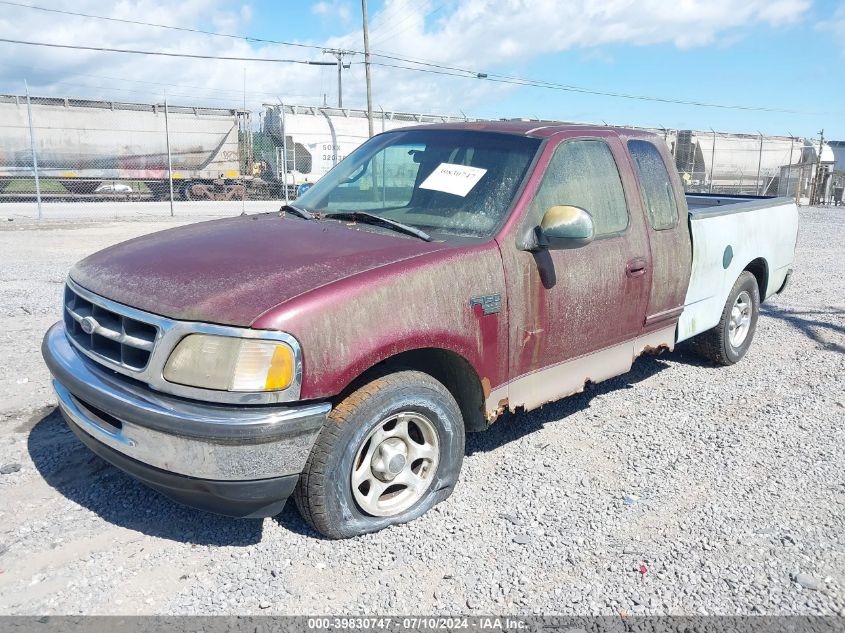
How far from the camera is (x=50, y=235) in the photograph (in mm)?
13875

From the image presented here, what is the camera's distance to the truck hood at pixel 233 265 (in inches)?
107

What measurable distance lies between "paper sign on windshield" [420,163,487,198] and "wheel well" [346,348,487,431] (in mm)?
924

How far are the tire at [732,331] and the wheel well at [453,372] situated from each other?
2.98m

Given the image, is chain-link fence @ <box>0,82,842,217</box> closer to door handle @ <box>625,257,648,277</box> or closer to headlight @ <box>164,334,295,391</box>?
door handle @ <box>625,257,648,277</box>

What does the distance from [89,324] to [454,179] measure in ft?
6.48

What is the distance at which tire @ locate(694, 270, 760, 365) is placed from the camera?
5.64 metres

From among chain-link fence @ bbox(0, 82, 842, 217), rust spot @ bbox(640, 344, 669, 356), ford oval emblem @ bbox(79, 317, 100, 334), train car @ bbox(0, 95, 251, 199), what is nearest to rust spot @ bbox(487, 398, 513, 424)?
rust spot @ bbox(640, 344, 669, 356)

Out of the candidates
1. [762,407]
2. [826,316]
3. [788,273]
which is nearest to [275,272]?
[762,407]

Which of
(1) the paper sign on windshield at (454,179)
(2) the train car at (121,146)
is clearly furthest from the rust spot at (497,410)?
(2) the train car at (121,146)

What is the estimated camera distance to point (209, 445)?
102 inches

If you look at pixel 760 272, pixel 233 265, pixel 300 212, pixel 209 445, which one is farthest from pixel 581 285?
pixel 760 272

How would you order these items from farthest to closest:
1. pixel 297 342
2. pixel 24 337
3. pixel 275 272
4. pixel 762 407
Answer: pixel 24 337
pixel 762 407
pixel 275 272
pixel 297 342

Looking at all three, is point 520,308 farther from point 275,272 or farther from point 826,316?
point 826,316

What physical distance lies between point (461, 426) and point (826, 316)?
20.0 ft
